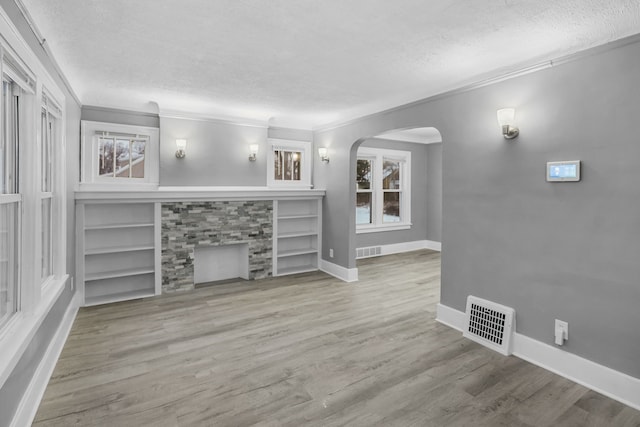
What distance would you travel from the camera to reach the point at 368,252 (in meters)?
7.19

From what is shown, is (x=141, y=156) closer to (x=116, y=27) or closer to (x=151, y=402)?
(x=116, y=27)

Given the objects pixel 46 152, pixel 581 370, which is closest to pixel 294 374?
pixel 581 370

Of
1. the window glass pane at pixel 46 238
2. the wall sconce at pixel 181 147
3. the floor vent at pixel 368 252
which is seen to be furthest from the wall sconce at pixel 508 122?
the floor vent at pixel 368 252

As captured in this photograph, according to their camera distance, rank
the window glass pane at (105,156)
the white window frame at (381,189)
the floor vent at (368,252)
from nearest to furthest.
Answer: the window glass pane at (105,156) < the floor vent at (368,252) < the white window frame at (381,189)

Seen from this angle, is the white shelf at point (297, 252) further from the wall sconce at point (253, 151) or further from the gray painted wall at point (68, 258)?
the gray painted wall at point (68, 258)

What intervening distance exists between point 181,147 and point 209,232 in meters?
1.26

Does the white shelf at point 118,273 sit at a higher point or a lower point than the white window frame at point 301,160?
lower

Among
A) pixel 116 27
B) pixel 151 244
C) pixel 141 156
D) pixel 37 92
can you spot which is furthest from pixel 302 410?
pixel 141 156

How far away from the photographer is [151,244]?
4.75 m

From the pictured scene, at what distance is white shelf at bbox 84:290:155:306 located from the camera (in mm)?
4320

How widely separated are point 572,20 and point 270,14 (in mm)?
A: 1976

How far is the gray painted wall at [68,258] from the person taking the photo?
6.12ft

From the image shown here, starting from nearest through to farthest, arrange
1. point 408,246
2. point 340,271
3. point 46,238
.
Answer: point 46,238 → point 340,271 → point 408,246

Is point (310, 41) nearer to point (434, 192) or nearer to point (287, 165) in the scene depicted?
point (287, 165)
